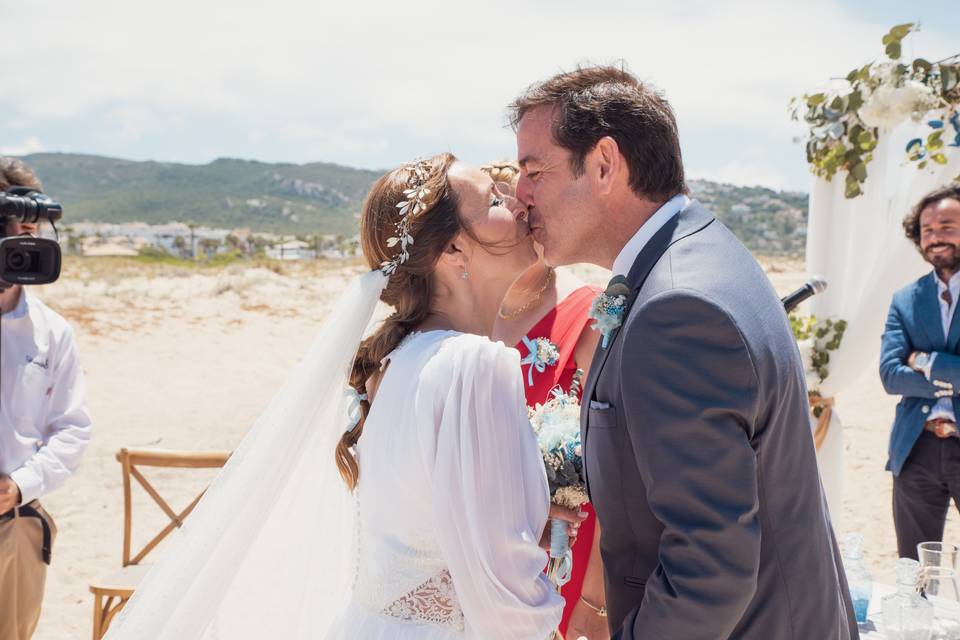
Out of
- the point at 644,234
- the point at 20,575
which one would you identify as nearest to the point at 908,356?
the point at 644,234

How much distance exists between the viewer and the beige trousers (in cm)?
344

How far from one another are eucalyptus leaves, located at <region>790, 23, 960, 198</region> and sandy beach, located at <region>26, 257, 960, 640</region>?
3.24 meters

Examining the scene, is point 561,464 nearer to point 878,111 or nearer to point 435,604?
point 435,604

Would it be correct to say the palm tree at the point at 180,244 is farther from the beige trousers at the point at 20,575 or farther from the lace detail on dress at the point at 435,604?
the lace detail on dress at the point at 435,604

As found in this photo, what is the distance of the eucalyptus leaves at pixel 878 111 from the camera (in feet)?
14.7

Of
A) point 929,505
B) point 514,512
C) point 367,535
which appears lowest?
point 929,505

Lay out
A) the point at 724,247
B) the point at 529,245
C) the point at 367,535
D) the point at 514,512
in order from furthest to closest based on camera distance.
Result: the point at 529,245 < the point at 367,535 < the point at 514,512 < the point at 724,247

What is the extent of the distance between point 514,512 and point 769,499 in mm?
635

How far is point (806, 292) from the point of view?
2.73 meters

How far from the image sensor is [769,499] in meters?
1.62

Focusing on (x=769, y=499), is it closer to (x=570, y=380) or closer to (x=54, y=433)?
(x=570, y=380)

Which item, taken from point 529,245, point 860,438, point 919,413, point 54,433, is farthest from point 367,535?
point 860,438

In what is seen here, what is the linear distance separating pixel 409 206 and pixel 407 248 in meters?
0.12

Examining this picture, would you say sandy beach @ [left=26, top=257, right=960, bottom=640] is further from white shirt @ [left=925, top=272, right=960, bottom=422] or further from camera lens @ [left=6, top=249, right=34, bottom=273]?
camera lens @ [left=6, top=249, right=34, bottom=273]
